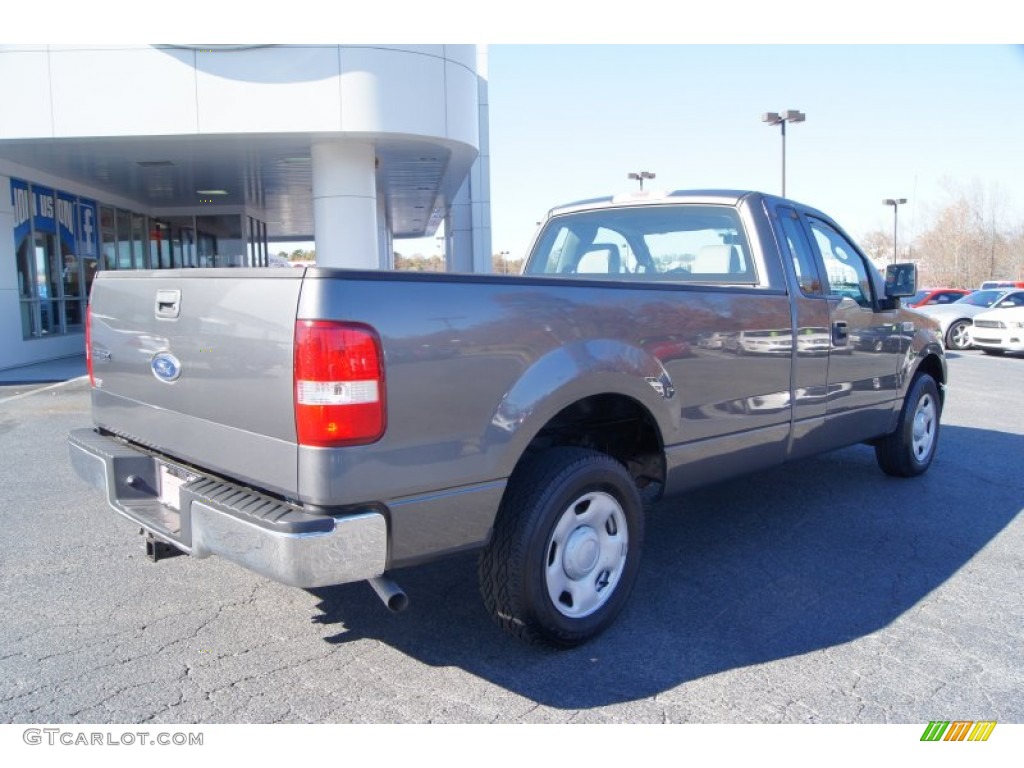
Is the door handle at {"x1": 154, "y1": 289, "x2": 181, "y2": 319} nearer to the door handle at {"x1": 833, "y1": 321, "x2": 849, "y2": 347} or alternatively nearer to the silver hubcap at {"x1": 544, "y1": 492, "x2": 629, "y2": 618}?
the silver hubcap at {"x1": 544, "y1": 492, "x2": 629, "y2": 618}

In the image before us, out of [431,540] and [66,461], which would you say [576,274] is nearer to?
[431,540]

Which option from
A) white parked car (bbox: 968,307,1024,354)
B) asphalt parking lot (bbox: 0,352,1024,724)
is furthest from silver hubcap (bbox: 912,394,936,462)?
white parked car (bbox: 968,307,1024,354)

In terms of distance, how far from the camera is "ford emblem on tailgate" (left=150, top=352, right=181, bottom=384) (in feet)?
10.5

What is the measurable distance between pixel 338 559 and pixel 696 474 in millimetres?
2013

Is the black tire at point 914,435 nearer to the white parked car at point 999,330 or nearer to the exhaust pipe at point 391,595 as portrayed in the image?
the exhaust pipe at point 391,595

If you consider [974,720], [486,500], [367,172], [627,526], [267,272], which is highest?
[367,172]

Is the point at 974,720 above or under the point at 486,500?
under

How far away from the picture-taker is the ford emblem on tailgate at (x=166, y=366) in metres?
3.21

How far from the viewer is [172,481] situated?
3.34 meters

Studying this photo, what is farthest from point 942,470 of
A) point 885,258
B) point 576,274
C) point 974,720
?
point 885,258

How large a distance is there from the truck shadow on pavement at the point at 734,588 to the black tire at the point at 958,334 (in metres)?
14.3

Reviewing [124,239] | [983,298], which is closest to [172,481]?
[124,239]

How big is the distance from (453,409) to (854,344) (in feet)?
10.6
